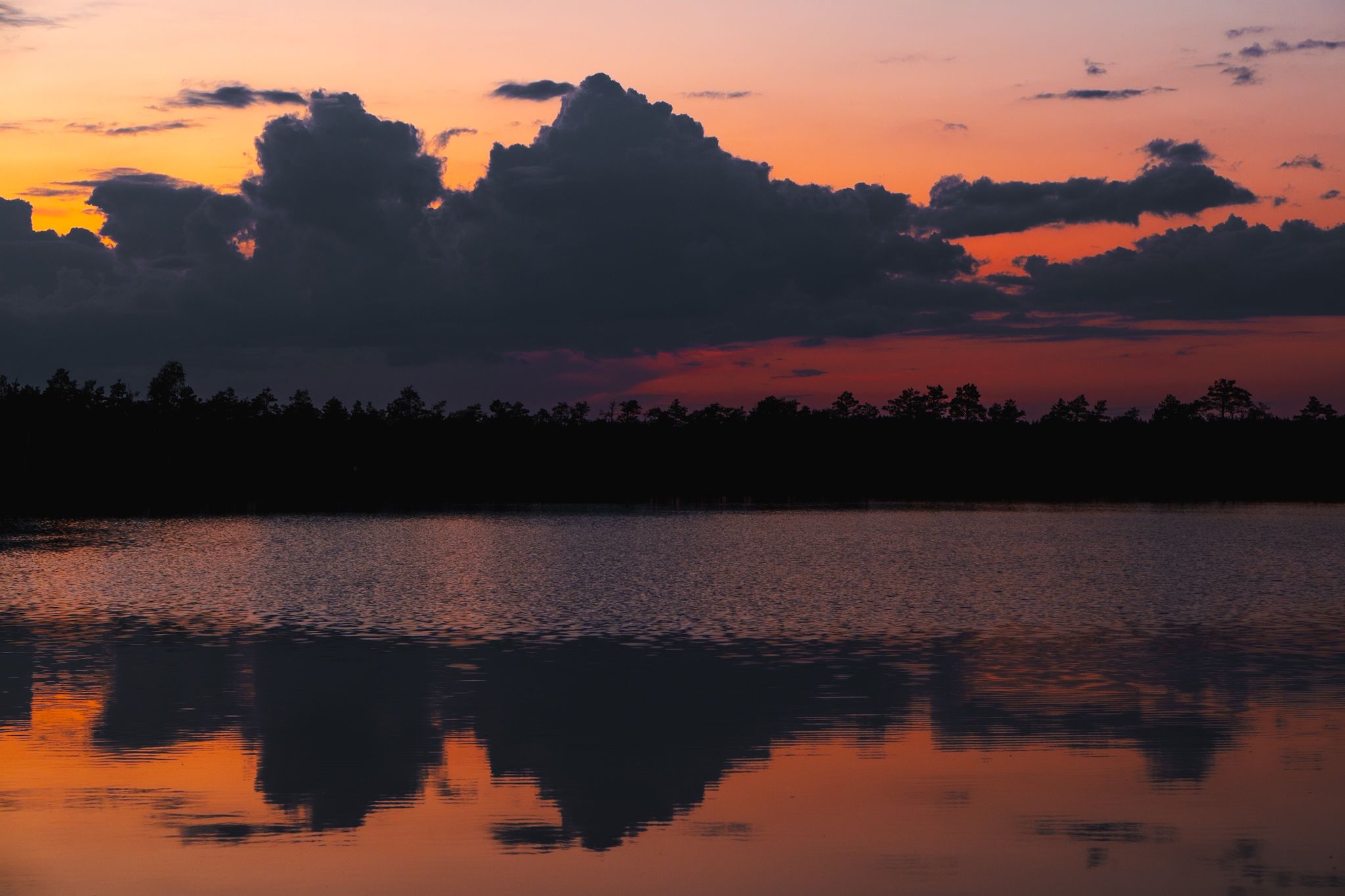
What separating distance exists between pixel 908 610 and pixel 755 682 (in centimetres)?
1432

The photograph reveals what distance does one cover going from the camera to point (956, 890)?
37.7 ft

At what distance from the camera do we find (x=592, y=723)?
19.6 meters

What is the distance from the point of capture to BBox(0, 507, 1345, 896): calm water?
40.6 ft

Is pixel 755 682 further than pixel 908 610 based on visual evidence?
No

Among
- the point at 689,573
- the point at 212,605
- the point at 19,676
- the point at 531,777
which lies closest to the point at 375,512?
the point at 689,573

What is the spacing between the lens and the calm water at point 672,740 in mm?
12367

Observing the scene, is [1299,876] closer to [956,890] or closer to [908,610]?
[956,890]

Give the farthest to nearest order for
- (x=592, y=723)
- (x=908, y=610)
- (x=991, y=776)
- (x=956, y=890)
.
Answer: (x=908, y=610) → (x=592, y=723) → (x=991, y=776) → (x=956, y=890)

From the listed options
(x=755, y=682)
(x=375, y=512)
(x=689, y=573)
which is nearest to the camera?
(x=755, y=682)

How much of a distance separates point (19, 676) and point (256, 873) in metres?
14.4

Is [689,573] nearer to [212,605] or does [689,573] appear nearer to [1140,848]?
[212,605]

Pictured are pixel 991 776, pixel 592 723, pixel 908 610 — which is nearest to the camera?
pixel 991 776

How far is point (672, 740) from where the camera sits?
1831 cm

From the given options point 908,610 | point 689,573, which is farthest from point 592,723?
point 689,573
